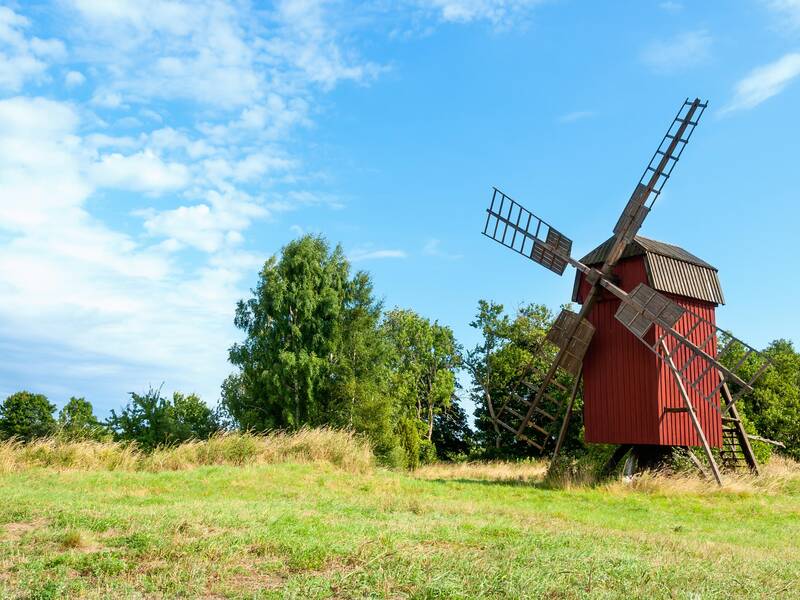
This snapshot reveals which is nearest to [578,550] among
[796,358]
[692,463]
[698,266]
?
[692,463]

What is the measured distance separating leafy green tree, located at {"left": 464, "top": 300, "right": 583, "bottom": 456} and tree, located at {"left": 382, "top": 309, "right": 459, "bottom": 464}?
62.7 inches

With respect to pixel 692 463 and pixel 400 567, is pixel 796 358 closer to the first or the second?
pixel 692 463

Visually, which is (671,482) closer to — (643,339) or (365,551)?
(643,339)

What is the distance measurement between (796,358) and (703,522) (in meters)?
31.6

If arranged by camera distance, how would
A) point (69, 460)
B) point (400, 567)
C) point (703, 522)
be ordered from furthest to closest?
→ point (69, 460) < point (703, 522) < point (400, 567)

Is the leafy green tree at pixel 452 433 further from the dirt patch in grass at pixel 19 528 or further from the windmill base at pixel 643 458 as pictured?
the dirt patch in grass at pixel 19 528

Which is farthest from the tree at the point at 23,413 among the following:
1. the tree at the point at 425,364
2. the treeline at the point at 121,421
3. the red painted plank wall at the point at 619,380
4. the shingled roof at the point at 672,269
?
the shingled roof at the point at 672,269

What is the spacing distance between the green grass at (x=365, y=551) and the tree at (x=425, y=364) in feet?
88.3

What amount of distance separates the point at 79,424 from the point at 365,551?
19.7 meters

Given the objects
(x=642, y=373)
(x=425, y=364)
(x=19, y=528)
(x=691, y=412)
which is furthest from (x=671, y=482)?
(x=425, y=364)

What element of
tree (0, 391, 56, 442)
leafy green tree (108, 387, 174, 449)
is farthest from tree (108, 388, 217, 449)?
tree (0, 391, 56, 442)

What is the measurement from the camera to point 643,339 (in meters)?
19.0

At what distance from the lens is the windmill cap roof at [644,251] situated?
20.2 meters

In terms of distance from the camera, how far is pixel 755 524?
549 inches
